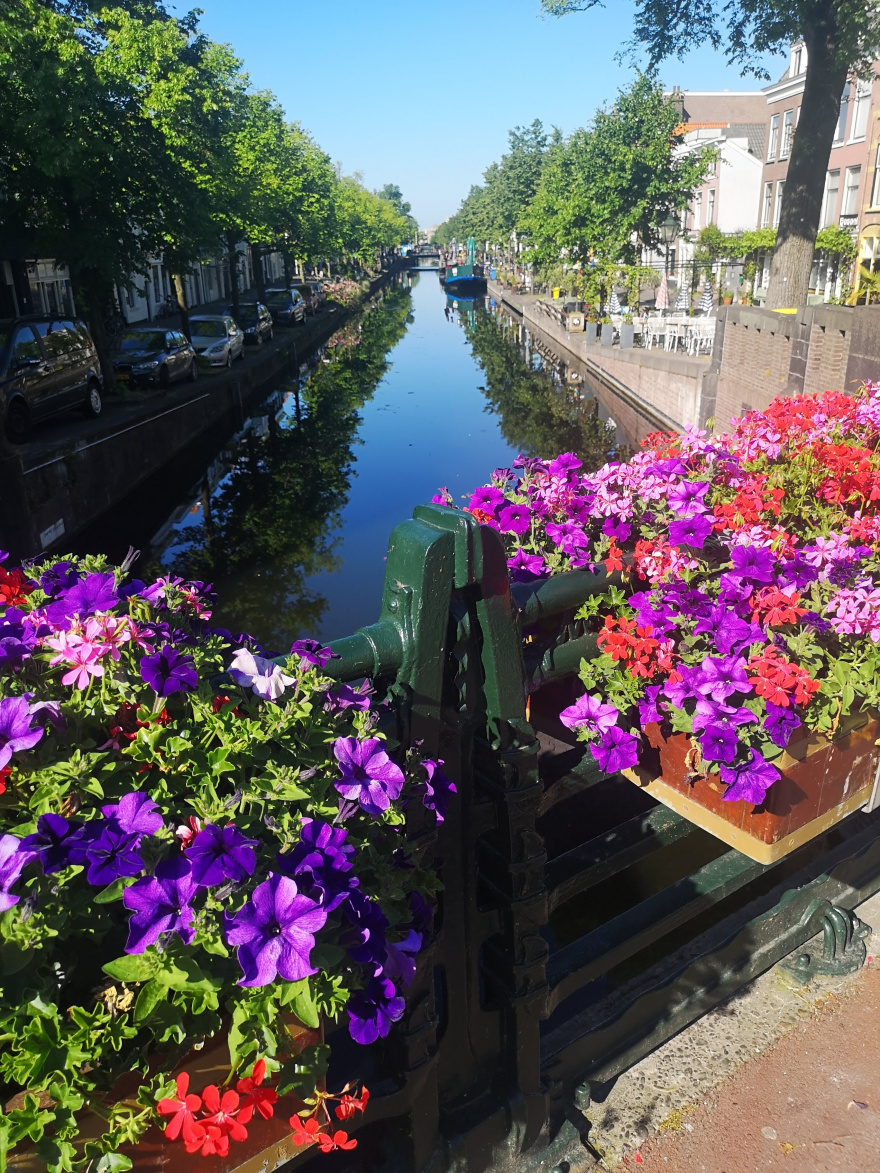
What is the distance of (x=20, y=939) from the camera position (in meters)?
0.93

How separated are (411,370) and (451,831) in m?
31.0

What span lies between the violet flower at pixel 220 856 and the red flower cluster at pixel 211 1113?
0.23 meters

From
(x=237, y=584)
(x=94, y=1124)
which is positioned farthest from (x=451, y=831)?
(x=237, y=584)

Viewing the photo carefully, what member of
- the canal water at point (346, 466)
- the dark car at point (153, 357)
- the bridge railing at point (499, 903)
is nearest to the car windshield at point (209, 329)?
the canal water at point (346, 466)

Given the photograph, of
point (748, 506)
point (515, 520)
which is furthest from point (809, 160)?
point (515, 520)

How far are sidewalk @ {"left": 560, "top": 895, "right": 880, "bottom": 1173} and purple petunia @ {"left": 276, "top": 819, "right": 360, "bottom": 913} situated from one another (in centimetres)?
134

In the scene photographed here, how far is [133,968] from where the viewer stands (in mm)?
979

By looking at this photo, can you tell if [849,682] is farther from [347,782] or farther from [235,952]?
[235,952]

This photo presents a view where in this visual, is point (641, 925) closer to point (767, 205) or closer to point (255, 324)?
point (255, 324)

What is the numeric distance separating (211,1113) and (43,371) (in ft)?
45.5

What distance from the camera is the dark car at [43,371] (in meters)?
12.5

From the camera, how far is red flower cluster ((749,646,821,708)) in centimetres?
165

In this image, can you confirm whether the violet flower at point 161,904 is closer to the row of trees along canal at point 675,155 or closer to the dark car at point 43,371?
the dark car at point 43,371

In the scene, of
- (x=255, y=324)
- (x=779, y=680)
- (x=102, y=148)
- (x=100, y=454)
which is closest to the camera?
(x=779, y=680)
